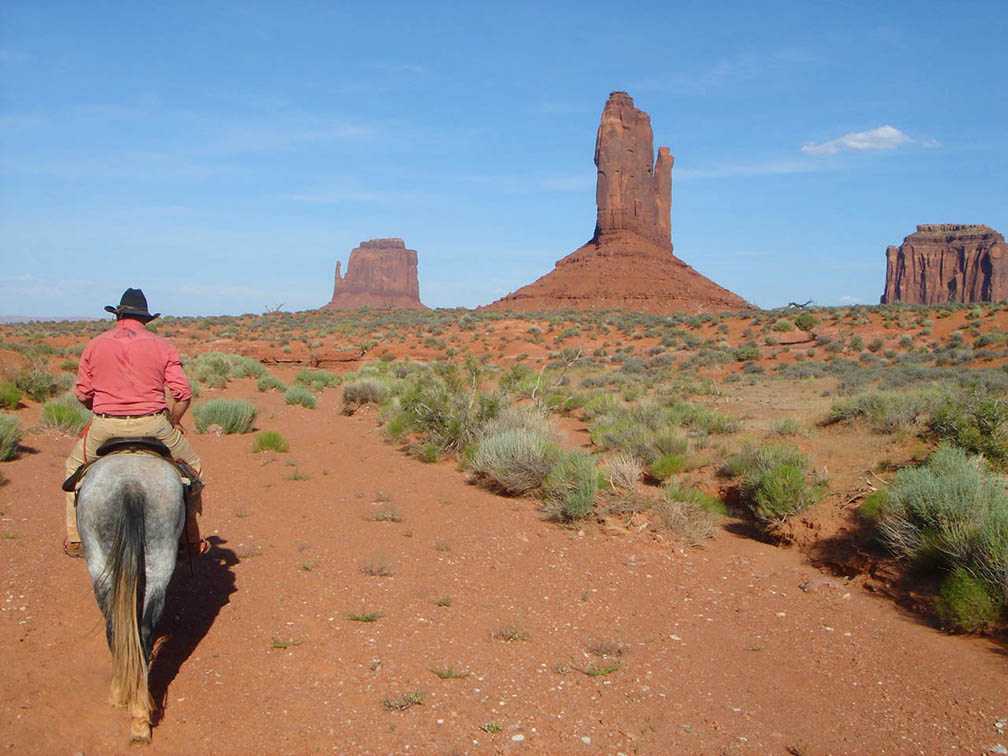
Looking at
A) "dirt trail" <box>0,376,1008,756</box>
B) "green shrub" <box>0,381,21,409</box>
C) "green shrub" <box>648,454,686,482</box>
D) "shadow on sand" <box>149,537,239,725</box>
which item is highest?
"green shrub" <box>0,381,21,409</box>

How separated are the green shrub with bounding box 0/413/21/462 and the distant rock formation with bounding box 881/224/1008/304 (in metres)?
105

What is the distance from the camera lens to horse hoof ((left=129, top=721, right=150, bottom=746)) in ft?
11.2

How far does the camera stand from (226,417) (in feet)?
44.5

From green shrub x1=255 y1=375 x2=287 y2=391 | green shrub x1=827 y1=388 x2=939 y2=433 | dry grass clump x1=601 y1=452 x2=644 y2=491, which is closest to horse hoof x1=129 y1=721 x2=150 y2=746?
dry grass clump x1=601 y1=452 x2=644 y2=491

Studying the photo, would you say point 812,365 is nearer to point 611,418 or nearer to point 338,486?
point 611,418

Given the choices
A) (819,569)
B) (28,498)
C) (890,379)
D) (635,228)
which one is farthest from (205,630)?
(635,228)

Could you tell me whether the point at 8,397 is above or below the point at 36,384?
below

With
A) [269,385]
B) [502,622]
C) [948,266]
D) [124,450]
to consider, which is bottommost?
[502,622]

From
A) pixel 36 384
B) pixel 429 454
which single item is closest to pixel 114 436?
pixel 429 454

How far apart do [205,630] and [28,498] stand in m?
4.46

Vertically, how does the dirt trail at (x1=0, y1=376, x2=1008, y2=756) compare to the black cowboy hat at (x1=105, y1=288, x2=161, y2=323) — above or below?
below

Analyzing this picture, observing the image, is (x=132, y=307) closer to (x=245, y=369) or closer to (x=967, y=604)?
(x=967, y=604)

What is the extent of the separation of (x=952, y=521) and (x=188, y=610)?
6487mm

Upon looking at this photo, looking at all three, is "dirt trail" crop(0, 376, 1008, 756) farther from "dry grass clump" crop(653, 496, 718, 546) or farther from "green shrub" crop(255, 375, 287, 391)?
"green shrub" crop(255, 375, 287, 391)
